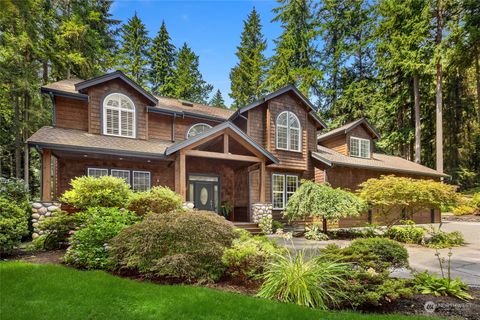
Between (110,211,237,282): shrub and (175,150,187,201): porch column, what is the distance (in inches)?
192

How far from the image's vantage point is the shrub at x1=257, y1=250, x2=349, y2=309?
13.9ft

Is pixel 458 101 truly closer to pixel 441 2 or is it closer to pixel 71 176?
pixel 441 2

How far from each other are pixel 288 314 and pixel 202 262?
213 cm

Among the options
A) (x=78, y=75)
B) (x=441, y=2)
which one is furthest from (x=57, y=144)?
(x=441, y=2)

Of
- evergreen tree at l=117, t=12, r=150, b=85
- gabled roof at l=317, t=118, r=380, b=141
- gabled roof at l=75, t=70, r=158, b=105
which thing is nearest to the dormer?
gabled roof at l=317, t=118, r=380, b=141

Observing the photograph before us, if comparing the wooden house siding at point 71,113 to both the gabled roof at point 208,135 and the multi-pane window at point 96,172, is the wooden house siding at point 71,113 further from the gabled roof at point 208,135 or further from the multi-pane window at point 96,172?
the gabled roof at point 208,135

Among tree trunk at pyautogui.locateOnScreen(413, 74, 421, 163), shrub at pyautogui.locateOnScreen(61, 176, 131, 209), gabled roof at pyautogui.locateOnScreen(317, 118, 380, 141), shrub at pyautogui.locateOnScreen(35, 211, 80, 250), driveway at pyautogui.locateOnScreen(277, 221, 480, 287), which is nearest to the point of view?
driveway at pyautogui.locateOnScreen(277, 221, 480, 287)

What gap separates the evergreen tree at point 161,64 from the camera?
30.4m

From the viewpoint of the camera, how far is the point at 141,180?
1279 cm

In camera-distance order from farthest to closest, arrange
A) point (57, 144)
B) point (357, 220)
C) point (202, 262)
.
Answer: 1. point (357, 220)
2. point (57, 144)
3. point (202, 262)

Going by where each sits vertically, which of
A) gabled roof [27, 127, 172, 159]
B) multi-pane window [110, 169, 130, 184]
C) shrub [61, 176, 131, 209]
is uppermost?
gabled roof [27, 127, 172, 159]

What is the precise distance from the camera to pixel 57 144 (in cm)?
984

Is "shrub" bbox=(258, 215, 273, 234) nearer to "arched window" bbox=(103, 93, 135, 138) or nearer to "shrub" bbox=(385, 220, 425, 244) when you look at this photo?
"shrub" bbox=(385, 220, 425, 244)

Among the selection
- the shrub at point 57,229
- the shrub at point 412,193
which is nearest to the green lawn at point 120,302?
the shrub at point 57,229
